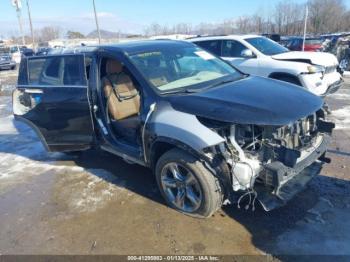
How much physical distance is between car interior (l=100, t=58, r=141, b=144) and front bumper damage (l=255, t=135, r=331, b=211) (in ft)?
5.91

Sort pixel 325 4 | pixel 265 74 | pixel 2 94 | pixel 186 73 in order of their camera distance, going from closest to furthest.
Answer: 1. pixel 186 73
2. pixel 265 74
3. pixel 2 94
4. pixel 325 4

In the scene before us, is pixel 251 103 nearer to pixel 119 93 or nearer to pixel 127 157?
pixel 127 157

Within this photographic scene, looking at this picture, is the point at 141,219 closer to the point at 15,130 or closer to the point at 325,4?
the point at 15,130

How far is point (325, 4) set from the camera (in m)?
45.3

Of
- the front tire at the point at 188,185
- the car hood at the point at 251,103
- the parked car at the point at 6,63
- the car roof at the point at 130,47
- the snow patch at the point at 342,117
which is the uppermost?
the car roof at the point at 130,47

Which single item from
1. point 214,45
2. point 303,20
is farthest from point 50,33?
point 214,45

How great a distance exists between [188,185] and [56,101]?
2465mm

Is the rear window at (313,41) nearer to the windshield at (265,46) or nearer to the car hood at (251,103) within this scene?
the windshield at (265,46)

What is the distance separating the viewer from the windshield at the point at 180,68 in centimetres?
384

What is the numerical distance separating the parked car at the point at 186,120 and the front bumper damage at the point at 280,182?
0.03 feet

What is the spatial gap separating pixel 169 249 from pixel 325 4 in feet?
166

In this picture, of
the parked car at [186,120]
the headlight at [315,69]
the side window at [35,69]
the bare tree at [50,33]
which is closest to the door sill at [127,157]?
the parked car at [186,120]

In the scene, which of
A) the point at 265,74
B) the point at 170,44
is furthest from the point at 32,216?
the point at 265,74

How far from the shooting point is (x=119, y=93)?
15.5ft
